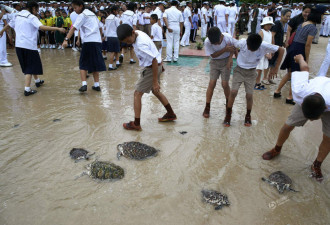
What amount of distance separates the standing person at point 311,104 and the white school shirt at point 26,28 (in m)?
5.03

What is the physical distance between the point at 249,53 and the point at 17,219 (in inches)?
144

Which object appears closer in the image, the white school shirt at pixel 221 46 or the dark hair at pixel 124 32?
the dark hair at pixel 124 32

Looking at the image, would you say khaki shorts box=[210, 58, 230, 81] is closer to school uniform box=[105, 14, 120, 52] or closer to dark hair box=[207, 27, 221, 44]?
dark hair box=[207, 27, 221, 44]

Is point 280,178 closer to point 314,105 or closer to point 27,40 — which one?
point 314,105

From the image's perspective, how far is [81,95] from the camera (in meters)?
5.43

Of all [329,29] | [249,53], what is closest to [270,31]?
[249,53]

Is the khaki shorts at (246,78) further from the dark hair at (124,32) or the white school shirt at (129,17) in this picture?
the white school shirt at (129,17)

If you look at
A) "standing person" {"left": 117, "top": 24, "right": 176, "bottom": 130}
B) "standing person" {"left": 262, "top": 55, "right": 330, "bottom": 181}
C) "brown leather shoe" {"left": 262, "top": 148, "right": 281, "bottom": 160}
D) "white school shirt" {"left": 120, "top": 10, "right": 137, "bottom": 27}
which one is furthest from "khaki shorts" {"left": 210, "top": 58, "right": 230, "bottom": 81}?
"white school shirt" {"left": 120, "top": 10, "right": 137, "bottom": 27}

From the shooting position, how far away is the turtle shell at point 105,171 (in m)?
2.71

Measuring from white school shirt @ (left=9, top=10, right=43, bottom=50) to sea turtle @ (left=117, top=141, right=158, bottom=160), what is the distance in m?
3.62

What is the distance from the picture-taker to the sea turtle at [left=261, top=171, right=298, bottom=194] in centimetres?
263

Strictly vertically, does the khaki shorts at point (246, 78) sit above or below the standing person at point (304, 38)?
below

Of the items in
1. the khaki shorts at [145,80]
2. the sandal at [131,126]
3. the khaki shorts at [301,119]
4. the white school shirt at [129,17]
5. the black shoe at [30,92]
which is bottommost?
the sandal at [131,126]

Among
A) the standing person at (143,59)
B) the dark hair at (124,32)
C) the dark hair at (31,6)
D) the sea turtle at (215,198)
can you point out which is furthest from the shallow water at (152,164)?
the dark hair at (31,6)
